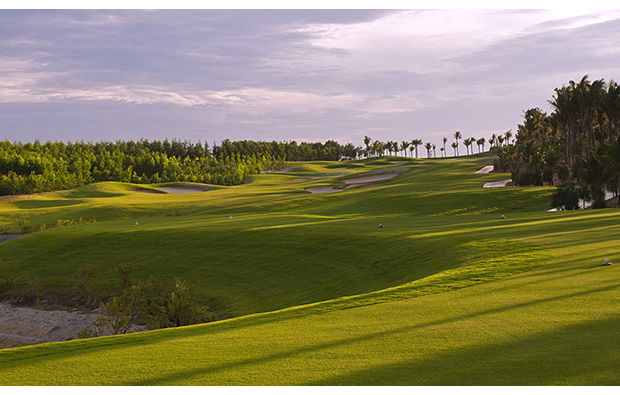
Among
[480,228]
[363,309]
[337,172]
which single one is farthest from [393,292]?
[337,172]

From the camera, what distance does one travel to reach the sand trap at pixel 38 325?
2561cm

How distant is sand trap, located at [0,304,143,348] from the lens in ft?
84.0

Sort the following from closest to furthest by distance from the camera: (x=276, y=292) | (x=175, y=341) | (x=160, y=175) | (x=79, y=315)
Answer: (x=175, y=341)
(x=276, y=292)
(x=79, y=315)
(x=160, y=175)

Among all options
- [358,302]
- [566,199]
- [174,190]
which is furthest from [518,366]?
[174,190]

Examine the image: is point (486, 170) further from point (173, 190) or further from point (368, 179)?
point (173, 190)

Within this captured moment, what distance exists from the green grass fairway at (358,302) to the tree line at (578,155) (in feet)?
54.6

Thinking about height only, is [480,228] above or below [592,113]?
below

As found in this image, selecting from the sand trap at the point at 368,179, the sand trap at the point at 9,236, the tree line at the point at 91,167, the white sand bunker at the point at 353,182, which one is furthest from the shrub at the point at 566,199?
the tree line at the point at 91,167

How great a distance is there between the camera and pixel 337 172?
151 metres

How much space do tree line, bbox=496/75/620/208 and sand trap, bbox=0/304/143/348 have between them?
3688cm

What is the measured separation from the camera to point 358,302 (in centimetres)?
1423

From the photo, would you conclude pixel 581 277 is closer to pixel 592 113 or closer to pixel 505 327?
pixel 505 327

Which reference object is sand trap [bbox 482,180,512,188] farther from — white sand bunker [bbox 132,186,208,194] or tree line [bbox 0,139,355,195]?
tree line [bbox 0,139,355,195]

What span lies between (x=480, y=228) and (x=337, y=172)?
401ft
